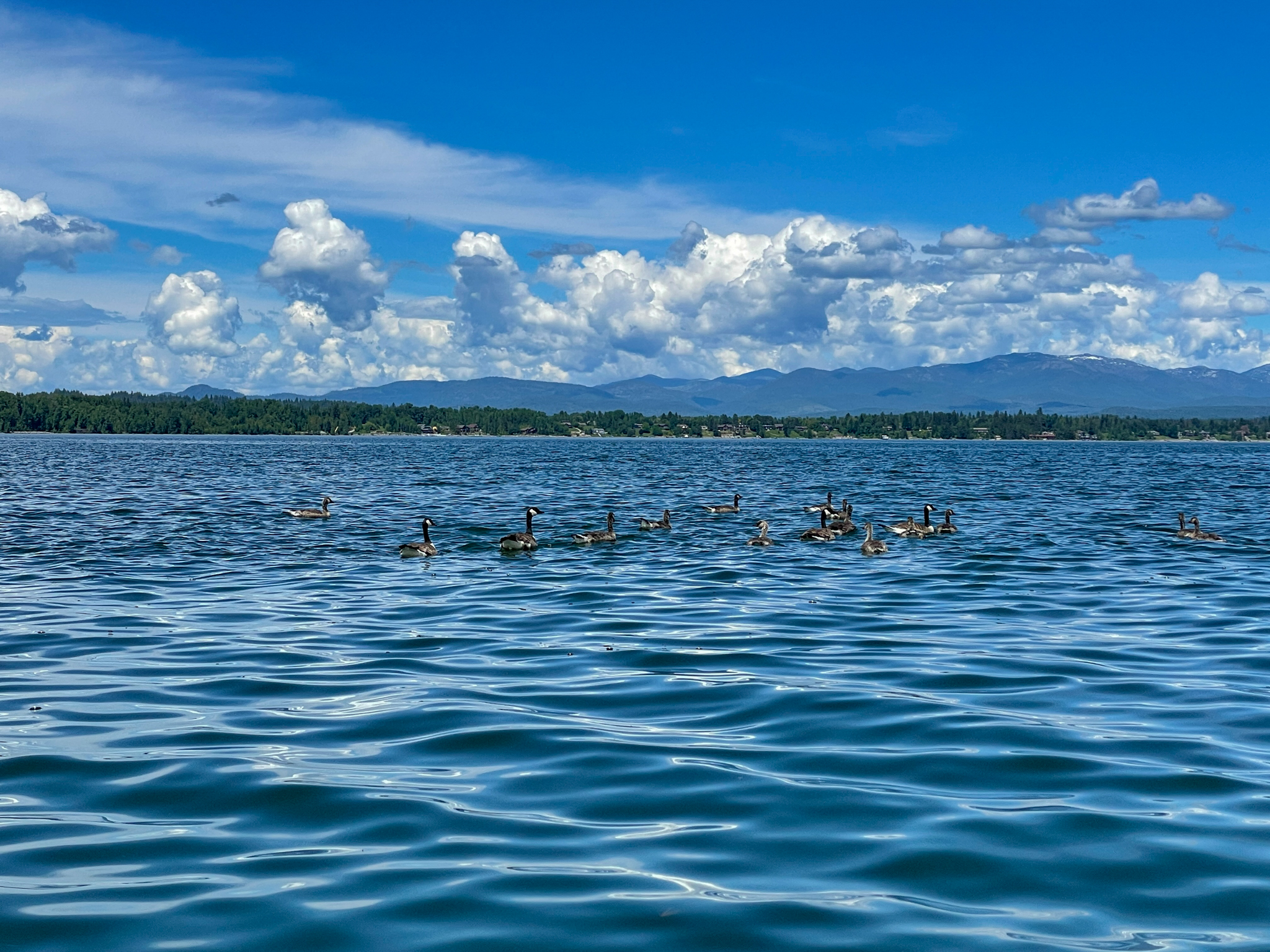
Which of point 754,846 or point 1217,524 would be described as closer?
point 754,846

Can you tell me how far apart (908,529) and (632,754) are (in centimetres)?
2716

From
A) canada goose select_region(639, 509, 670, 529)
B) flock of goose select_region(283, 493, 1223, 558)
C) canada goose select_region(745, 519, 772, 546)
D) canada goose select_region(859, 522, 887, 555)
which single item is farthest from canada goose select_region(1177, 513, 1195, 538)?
canada goose select_region(639, 509, 670, 529)

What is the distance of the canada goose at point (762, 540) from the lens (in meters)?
34.4

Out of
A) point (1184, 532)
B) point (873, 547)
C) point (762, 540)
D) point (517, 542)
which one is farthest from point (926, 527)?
point (517, 542)

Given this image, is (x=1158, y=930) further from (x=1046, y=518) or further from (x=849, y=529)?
(x=1046, y=518)

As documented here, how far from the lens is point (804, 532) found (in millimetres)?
36750

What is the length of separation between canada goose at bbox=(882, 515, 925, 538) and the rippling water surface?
6.94m

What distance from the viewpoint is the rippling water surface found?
8070 millimetres

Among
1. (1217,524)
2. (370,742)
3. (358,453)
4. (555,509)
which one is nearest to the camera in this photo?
(370,742)

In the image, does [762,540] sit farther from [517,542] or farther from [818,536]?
[517,542]

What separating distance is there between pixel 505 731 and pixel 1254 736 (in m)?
8.15

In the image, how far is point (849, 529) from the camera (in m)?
37.6

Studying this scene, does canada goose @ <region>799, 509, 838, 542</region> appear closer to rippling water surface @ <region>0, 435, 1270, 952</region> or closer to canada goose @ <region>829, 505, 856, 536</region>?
canada goose @ <region>829, 505, 856, 536</region>

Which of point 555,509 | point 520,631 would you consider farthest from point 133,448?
point 520,631
